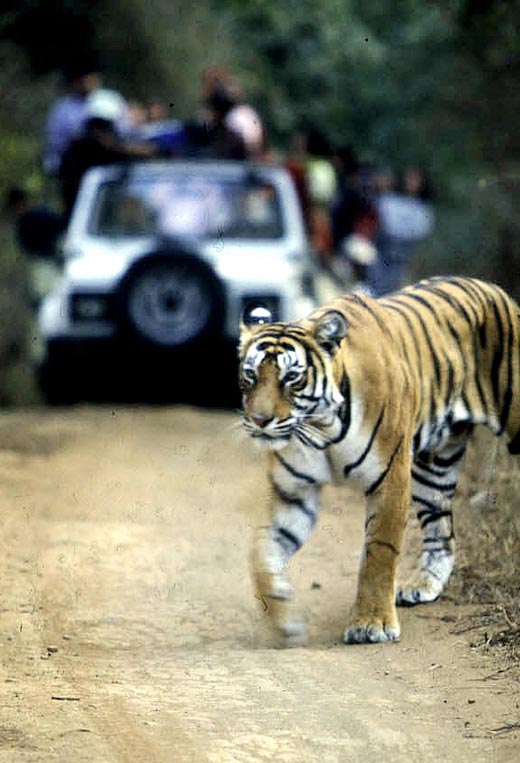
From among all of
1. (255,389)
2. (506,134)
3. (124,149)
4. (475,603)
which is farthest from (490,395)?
(506,134)

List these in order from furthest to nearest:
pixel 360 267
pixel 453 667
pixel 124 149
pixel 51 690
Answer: pixel 360 267 → pixel 124 149 → pixel 453 667 → pixel 51 690

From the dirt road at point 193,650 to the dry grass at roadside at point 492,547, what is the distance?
0.39 ft

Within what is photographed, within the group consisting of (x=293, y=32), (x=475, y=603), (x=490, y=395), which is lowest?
(x=475, y=603)

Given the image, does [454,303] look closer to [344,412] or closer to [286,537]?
[344,412]

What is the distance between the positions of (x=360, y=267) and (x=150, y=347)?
386cm

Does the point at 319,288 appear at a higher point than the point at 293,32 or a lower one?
lower

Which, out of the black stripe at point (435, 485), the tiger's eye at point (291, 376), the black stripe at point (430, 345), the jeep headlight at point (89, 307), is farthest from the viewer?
the jeep headlight at point (89, 307)

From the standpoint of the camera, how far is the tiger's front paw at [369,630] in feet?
18.1

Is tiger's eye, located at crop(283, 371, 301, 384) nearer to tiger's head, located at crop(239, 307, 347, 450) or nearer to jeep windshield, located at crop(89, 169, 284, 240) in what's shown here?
tiger's head, located at crop(239, 307, 347, 450)

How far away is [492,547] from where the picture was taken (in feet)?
21.1

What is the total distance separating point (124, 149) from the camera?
12.1m

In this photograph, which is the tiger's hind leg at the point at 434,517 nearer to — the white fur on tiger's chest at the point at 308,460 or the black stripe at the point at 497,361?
the black stripe at the point at 497,361

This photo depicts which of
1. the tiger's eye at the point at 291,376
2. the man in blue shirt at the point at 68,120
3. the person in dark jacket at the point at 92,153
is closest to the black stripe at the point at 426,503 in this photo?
the tiger's eye at the point at 291,376

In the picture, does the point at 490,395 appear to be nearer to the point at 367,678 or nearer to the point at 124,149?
the point at 367,678
